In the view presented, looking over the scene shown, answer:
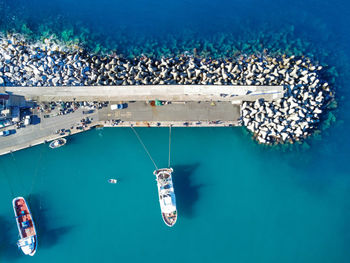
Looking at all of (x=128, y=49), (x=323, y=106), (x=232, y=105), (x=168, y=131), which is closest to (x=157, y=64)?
(x=128, y=49)

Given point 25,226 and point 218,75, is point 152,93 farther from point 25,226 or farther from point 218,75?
point 25,226

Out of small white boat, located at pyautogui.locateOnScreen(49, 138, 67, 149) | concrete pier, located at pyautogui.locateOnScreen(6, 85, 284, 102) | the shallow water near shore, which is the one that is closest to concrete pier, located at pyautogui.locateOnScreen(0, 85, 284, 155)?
concrete pier, located at pyautogui.locateOnScreen(6, 85, 284, 102)

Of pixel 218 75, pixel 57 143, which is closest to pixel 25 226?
pixel 57 143

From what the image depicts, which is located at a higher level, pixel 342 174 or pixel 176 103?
pixel 176 103

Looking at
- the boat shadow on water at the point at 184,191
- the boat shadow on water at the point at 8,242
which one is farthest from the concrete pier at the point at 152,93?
the boat shadow on water at the point at 8,242

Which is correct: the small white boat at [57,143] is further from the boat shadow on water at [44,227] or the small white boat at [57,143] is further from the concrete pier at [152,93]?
the boat shadow on water at [44,227]

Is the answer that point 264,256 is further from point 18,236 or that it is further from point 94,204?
point 18,236
